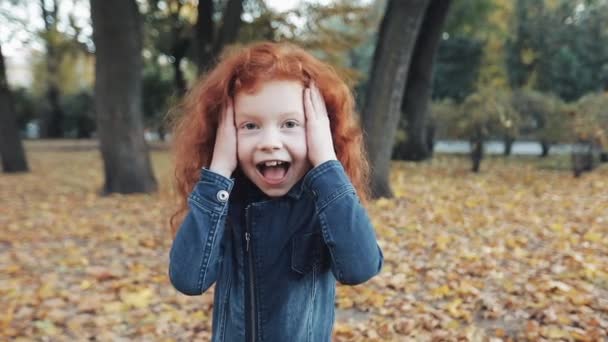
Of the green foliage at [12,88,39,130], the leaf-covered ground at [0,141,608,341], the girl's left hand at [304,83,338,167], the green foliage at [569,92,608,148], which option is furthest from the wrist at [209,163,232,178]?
the green foliage at [12,88,39,130]

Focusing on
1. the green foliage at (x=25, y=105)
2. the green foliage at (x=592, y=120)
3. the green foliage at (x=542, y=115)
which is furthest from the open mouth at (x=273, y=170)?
the green foliage at (x=25, y=105)

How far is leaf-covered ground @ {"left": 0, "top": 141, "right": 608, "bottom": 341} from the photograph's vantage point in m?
3.20

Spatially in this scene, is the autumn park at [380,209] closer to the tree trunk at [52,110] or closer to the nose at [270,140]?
the nose at [270,140]

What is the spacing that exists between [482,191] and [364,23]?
6.99m

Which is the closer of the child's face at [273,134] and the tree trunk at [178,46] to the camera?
the child's face at [273,134]

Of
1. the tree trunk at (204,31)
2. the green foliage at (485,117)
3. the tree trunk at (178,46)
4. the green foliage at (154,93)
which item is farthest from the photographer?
the green foliage at (154,93)

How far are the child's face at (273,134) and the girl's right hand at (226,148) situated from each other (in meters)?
0.02

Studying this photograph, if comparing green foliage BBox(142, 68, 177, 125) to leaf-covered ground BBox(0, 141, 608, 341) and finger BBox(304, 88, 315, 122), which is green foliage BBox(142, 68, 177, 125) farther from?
finger BBox(304, 88, 315, 122)

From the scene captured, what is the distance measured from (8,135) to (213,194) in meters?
12.0

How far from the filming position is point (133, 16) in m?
7.48

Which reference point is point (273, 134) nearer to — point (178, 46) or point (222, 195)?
point (222, 195)

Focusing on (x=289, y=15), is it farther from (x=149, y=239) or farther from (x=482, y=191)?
(x=149, y=239)

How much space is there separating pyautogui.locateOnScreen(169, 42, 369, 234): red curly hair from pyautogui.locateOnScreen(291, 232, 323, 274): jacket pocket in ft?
0.81

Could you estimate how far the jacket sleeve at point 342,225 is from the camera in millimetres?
1222
